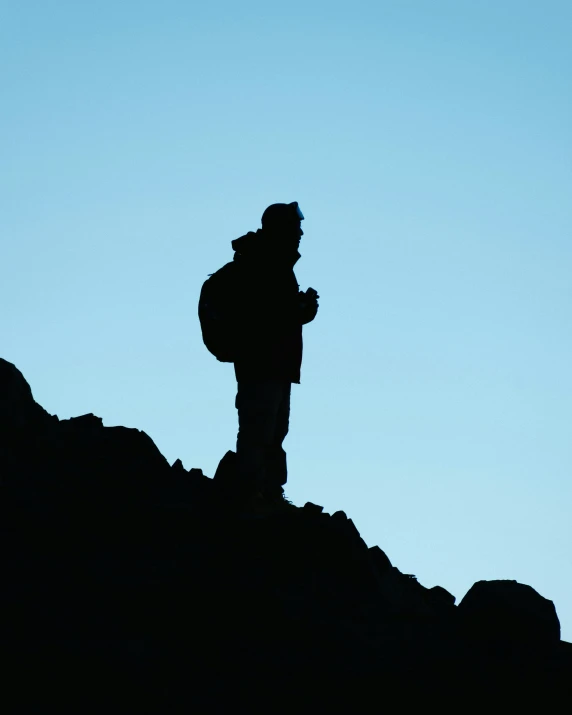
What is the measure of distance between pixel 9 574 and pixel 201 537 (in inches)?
75.8

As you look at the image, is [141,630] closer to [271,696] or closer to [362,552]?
[271,696]

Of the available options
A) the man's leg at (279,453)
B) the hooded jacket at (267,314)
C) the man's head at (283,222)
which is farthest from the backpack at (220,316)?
the man's leg at (279,453)

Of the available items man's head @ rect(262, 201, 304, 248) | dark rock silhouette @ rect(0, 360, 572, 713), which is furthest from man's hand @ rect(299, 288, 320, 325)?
dark rock silhouette @ rect(0, 360, 572, 713)

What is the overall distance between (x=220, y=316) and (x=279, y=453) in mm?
1651

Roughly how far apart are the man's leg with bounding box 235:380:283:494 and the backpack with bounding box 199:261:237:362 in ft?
1.49

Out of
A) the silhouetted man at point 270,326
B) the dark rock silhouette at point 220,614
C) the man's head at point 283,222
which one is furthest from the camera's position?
the man's head at point 283,222

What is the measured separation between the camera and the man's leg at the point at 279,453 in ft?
41.8

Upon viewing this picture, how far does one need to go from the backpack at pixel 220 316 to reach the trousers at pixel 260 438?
424mm

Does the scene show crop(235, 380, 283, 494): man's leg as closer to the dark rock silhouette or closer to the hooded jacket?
the hooded jacket

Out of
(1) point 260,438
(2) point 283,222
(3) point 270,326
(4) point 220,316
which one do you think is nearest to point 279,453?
(1) point 260,438

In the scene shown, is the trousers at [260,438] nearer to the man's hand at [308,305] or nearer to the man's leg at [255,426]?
the man's leg at [255,426]

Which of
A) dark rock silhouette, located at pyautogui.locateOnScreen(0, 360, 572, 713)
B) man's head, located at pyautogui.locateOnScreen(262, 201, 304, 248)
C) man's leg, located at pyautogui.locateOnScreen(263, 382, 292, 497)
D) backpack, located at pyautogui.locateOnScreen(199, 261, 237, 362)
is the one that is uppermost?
man's head, located at pyautogui.locateOnScreen(262, 201, 304, 248)

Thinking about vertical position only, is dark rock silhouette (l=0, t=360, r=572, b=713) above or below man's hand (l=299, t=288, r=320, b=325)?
below

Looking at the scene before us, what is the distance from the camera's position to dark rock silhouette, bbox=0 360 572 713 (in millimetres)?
8891
